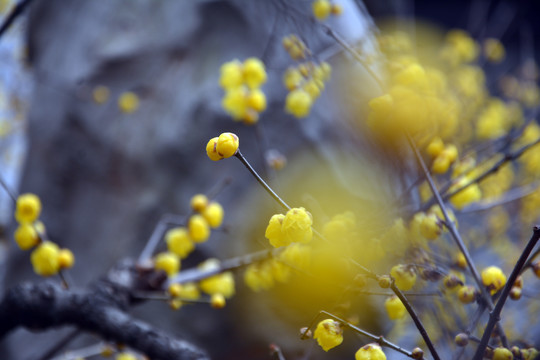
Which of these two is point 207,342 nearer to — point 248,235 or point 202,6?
point 248,235

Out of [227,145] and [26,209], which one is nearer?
[227,145]

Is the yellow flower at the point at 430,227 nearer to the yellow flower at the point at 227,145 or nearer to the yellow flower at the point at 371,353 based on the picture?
the yellow flower at the point at 371,353

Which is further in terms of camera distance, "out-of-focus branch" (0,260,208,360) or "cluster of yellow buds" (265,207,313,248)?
"out-of-focus branch" (0,260,208,360)

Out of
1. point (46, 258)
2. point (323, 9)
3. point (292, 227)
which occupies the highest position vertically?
point (323, 9)

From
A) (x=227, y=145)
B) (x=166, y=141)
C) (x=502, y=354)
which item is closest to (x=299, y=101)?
(x=227, y=145)

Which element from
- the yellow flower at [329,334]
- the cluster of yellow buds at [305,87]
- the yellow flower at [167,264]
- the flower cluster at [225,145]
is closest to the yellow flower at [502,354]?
Result: the yellow flower at [329,334]

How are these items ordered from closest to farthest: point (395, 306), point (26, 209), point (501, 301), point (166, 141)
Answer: point (501, 301), point (395, 306), point (26, 209), point (166, 141)

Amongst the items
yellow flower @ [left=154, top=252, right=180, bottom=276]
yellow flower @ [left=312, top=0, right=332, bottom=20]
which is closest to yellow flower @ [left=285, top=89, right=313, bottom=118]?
yellow flower @ [left=312, top=0, right=332, bottom=20]

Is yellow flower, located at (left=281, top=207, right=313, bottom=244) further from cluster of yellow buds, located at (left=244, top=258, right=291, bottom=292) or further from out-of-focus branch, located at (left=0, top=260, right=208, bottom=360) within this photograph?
out-of-focus branch, located at (left=0, top=260, right=208, bottom=360)

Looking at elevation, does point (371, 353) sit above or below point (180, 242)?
below

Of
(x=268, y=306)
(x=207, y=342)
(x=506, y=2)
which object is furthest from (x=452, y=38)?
(x=207, y=342)

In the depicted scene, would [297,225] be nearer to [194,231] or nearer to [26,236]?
[194,231]
